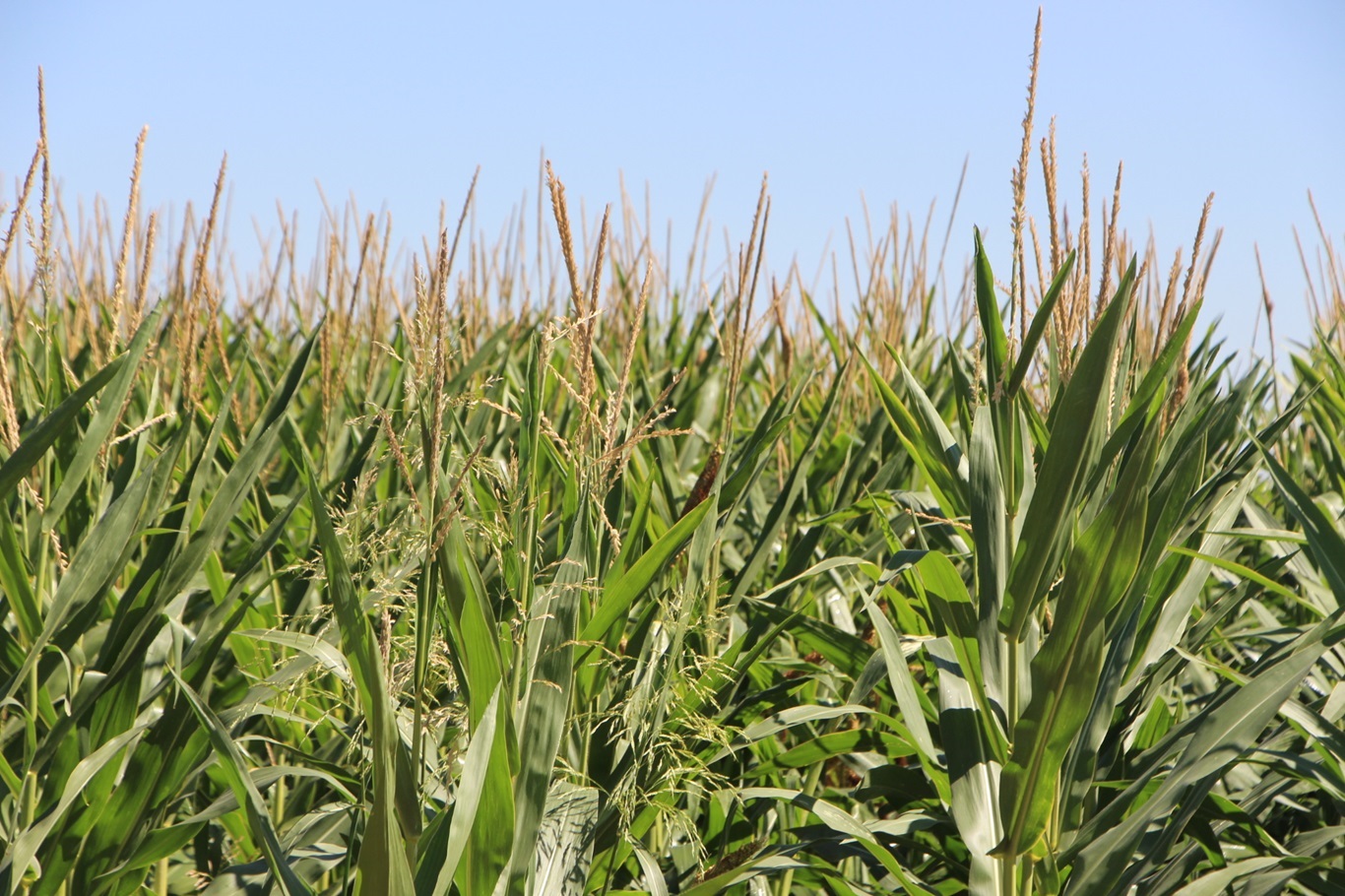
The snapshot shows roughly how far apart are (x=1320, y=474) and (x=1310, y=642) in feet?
5.46

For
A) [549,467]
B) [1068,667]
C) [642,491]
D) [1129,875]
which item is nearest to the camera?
[1068,667]

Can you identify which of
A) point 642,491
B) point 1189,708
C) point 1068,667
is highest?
point 642,491

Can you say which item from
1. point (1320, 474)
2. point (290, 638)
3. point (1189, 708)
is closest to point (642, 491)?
point (290, 638)

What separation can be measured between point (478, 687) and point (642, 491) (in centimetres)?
44

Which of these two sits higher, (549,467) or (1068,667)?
(549,467)

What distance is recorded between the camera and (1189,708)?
1.76 metres

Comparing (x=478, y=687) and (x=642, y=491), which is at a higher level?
(x=642, y=491)

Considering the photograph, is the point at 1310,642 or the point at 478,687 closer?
the point at 478,687

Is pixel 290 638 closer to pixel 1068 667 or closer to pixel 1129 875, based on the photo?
pixel 1068 667

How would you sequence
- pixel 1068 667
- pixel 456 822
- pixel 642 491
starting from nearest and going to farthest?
1. pixel 456 822
2. pixel 1068 667
3. pixel 642 491

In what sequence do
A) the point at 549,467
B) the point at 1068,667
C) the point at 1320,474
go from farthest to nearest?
the point at 1320,474 < the point at 549,467 < the point at 1068,667

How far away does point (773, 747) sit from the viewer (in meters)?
1.40

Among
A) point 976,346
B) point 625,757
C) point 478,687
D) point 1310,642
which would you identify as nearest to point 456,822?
point 478,687

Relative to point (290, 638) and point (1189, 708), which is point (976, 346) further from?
point (1189, 708)
